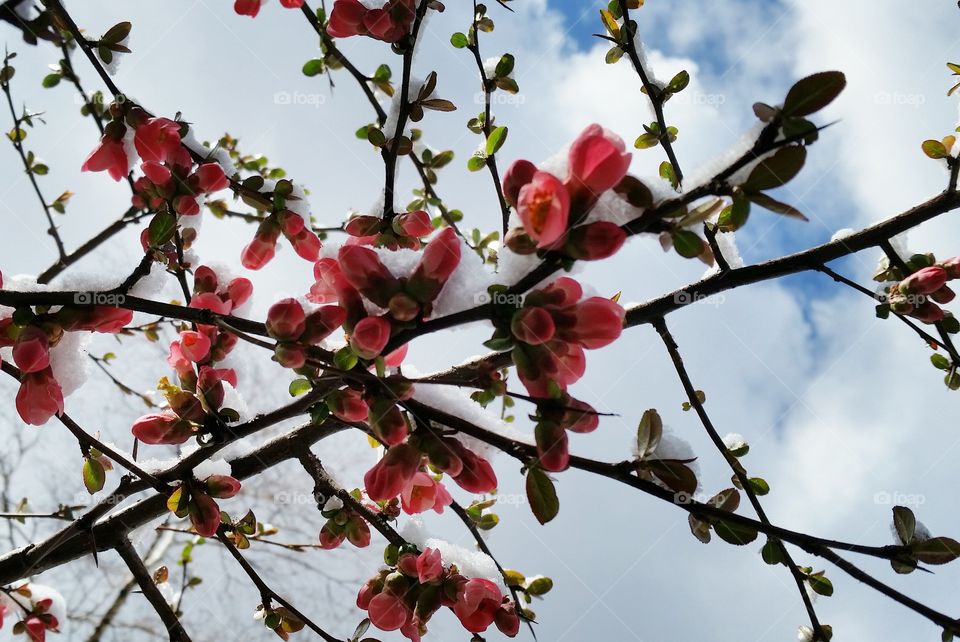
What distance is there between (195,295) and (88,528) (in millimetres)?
446

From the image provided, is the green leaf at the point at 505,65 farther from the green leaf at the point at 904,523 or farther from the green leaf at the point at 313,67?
the green leaf at the point at 904,523

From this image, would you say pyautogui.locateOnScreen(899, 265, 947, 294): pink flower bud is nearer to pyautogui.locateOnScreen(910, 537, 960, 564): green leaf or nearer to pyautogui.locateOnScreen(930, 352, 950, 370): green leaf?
pyautogui.locateOnScreen(930, 352, 950, 370): green leaf

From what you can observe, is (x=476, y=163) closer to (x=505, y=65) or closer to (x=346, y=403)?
(x=505, y=65)

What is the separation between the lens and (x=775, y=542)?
0.83 meters

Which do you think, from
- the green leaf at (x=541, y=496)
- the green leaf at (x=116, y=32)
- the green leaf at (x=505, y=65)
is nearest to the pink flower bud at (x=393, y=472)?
the green leaf at (x=541, y=496)

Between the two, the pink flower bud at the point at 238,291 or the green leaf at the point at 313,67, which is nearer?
the pink flower bud at the point at 238,291

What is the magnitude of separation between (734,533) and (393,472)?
1.32 ft

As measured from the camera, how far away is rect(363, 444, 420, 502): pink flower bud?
73 centimetres

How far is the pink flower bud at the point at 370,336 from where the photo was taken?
627 millimetres

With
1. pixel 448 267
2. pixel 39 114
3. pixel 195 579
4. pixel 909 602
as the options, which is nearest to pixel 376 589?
pixel 448 267

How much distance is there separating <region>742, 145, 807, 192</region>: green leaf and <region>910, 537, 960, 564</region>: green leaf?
504mm

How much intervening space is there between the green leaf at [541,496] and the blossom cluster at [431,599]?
0.89ft

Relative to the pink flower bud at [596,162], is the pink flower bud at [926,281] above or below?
below

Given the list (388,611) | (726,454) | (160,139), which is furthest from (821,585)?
(160,139)
